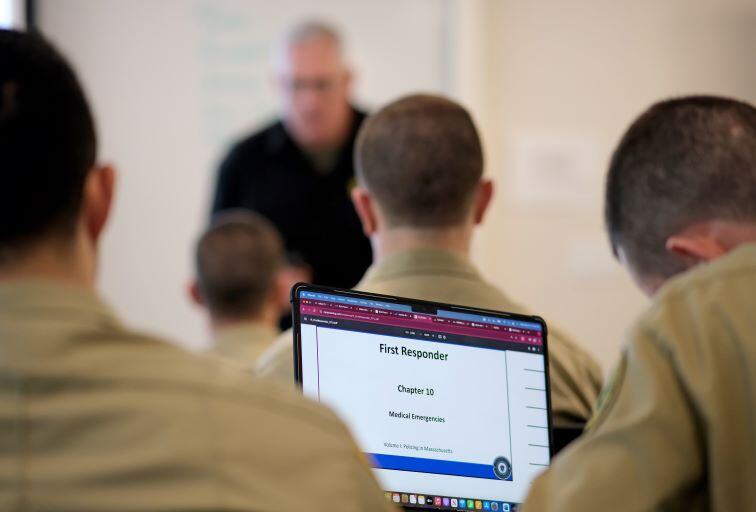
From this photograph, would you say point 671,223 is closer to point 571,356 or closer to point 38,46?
point 571,356

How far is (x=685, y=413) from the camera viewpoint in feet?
3.37

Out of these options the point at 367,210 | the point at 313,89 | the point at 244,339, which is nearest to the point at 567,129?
the point at 313,89

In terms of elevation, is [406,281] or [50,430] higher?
[50,430]

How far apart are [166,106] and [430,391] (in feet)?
9.86

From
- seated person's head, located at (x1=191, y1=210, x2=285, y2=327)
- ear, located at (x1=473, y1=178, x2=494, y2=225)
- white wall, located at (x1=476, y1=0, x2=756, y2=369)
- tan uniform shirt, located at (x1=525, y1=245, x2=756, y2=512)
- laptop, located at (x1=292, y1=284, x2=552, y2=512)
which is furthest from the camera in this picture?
white wall, located at (x1=476, y1=0, x2=756, y2=369)

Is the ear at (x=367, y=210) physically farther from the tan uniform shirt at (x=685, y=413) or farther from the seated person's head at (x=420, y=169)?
the tan uniform shirt at (x=685, y=413)

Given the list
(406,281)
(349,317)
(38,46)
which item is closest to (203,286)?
(406,281)

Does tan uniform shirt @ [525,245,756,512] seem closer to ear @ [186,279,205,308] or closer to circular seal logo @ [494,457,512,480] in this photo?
circular seal logo @ [494,457,512,480]

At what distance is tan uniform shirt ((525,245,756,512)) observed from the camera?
3.33 feet

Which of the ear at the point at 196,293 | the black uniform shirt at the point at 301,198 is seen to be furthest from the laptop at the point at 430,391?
the black uniform shirt at the point at 301,198

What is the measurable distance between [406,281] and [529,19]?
305 cm

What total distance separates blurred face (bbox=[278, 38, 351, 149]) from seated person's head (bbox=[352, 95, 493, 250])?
169 centimetres

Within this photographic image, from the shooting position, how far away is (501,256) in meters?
4.64

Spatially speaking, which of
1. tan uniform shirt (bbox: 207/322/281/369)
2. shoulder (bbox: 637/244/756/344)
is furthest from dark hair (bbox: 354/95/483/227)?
shoulder (bbox: 637/244/756/344)
